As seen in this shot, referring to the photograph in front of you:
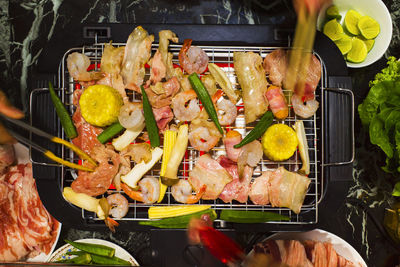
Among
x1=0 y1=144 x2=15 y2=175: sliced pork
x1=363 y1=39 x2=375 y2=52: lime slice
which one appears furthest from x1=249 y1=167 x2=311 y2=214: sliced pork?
x1=0 y1=144 x2=15 y2=175: sliced pork

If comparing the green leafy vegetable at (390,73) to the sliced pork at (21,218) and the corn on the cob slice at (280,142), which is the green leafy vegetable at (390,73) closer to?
the corn on the cob slice at (280,142)

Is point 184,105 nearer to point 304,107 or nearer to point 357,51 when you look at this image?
point 304,107

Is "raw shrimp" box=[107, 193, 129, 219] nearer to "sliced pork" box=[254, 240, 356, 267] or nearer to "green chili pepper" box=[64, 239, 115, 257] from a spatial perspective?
"green chili pepper" box=[64, 239, 115, 257]

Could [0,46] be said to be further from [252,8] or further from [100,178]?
[252,8]

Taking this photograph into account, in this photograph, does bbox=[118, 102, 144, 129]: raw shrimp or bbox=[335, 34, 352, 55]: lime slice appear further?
bbox=[335, 34, 352, 55]: lime slice

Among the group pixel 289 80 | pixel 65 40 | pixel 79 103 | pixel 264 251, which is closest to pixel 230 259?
pixel 264 251
